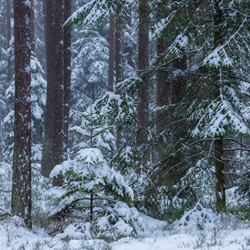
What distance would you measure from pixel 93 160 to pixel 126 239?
4.73 ft

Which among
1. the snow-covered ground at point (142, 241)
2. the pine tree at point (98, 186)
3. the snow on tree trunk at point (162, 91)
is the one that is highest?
the snow on tree trunk at point (162, 91)

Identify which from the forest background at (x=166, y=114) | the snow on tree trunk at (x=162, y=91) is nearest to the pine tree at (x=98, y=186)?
the forest background at (x=166, y=114)

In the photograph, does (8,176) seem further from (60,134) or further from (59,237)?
(59,237)

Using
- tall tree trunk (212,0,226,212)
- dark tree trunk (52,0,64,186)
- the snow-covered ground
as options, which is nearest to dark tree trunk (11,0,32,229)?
the snow-covered ground

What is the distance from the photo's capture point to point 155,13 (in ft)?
24.4

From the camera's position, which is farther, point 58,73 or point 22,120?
point 58,73

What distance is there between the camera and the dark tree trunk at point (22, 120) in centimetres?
577

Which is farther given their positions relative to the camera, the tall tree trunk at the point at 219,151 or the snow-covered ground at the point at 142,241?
the tall tree trunk at the point at 219,151

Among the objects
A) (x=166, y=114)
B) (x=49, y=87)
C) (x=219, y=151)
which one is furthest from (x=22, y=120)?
(x=49, y=87)

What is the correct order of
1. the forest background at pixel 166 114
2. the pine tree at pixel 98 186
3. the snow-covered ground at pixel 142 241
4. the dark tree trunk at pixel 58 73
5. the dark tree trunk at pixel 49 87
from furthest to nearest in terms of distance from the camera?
the dark tree trunk at pixel 49 87 → the dark tree trunk at pixel 58 73 → the forest background at pixel 166 114 → the pine tree at pixel 98 186 → the snow-covered ground at pixel 142 241

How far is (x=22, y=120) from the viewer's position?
5773 millimetres

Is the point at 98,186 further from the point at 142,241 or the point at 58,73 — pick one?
the point at 58,73

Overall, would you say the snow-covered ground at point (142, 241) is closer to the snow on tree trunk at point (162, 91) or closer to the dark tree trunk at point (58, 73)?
the snow on tree trunk at point (162, 91)

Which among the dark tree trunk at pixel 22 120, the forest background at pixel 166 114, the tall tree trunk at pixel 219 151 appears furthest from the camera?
the tall tree trunk at pixel 219 151
